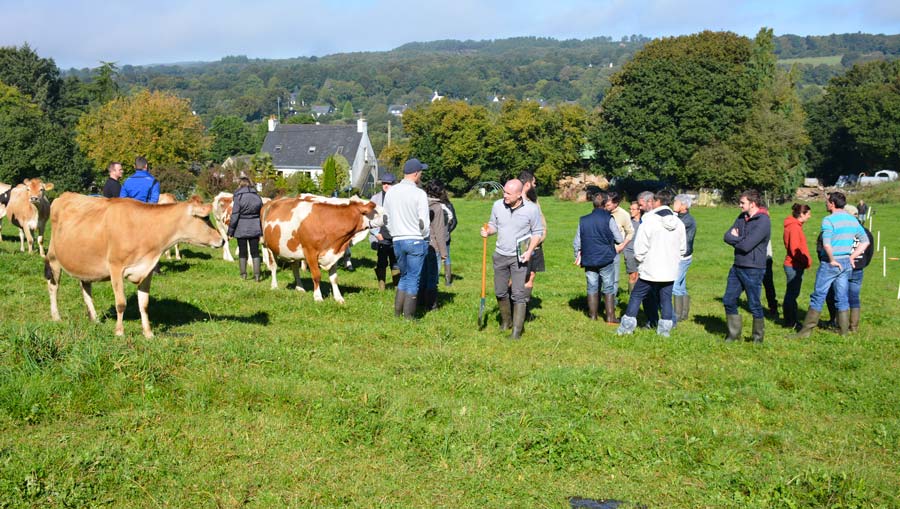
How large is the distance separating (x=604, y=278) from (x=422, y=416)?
6064 mm

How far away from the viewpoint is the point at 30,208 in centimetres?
1769

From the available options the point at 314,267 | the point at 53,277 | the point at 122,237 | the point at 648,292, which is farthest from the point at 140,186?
the point at 648,292

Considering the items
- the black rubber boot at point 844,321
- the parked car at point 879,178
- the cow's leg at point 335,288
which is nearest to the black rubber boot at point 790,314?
the black rubber boot at point 844,321

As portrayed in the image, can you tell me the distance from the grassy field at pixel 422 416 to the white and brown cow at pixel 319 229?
2105mm

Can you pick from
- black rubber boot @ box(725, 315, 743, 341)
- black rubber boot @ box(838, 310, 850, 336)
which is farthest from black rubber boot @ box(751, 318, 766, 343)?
black rubber boot @ box(838, 310, 850, 336)

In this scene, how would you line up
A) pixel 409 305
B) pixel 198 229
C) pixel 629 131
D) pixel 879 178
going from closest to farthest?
pixel 198 229
pixel 409 305
pixel 629 131
pixel 879 178

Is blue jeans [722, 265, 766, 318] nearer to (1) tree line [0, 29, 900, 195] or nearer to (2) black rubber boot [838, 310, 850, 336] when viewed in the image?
(2) black rubber boot [838, 310, 850, 336]

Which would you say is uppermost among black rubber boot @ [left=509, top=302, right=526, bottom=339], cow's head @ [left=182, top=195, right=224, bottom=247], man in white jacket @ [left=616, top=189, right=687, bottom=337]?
cow's head @ [left=182, top=195, right=224, bottom=247]

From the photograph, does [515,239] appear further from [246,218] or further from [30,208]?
[30,208]

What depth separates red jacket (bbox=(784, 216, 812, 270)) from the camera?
12773 mm

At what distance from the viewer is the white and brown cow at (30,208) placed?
16609mm

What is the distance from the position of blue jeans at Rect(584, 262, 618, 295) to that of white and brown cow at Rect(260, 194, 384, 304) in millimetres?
3681

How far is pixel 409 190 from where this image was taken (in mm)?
11086

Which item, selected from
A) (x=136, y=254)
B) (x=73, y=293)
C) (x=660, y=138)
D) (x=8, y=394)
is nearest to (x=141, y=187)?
(x=73, y=293)
